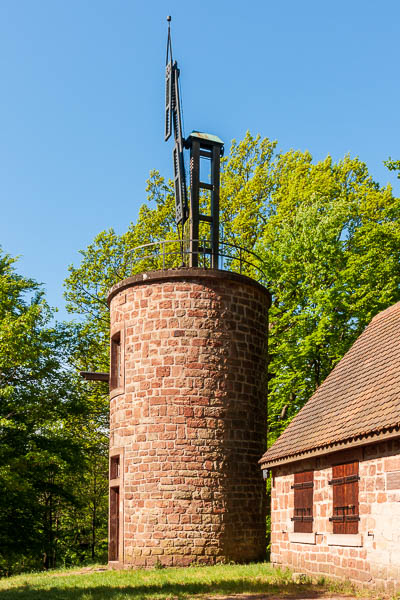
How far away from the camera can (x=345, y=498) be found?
12.5 m

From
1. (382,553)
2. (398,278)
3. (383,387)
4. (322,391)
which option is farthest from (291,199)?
(382,553)

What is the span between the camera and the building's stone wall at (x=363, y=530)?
A: 35.8 feet

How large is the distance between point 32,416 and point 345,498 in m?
16.2

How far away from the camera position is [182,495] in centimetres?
1653

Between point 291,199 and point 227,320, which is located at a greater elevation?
point 291,199

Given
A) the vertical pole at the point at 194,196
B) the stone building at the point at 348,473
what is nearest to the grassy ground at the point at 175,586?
the stone building at the point at 348,473

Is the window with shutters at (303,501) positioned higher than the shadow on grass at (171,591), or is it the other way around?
the window with shutters at (303,501)

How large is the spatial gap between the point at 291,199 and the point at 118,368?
1342 centimetres

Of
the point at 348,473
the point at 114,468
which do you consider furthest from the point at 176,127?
the point at 348,473

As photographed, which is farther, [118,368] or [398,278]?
[398,278]

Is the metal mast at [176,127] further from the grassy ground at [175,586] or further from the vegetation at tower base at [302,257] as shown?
the grassy ground at [175,586]

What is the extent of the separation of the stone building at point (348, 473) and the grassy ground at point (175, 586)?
1.83ft

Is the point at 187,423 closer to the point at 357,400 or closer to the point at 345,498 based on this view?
the point at 357,400

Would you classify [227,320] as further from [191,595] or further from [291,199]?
[291,199]
